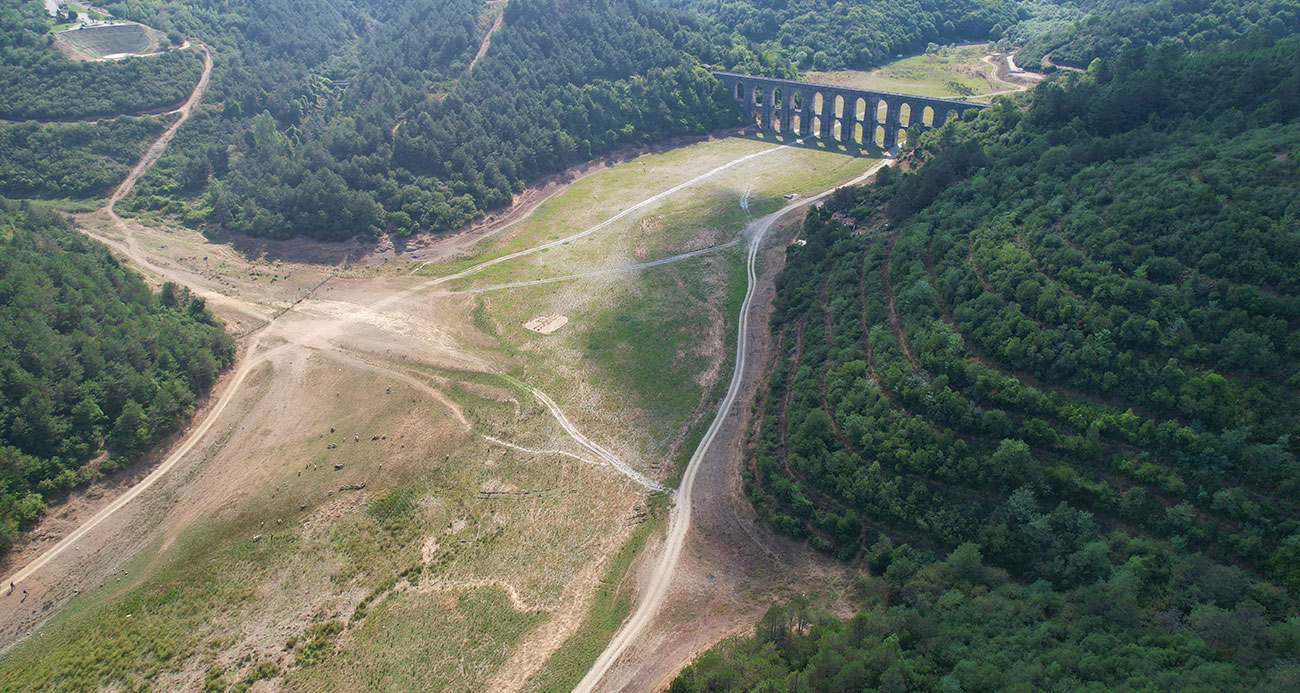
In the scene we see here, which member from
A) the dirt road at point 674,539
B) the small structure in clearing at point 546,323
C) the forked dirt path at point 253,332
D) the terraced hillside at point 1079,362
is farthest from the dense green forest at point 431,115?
the terraced hillside at point 1079,362

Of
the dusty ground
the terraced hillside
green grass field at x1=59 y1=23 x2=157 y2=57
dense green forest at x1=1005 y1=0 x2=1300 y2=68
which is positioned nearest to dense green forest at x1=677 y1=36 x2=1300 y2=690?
the terraced hillside

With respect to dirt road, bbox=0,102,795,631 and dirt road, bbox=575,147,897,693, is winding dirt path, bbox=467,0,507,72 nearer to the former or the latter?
dirt road, bbox=0,102,795,631

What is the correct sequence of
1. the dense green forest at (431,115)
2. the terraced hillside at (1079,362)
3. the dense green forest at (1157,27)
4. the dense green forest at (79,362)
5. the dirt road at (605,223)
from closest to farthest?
1. the terraced hillside at (1079,362)
2. the dense green forest at (79,362)
3. the dirt road at (605,223)
4. the dense green forest at (431,115)
5. the dense green forest at (1157,27)

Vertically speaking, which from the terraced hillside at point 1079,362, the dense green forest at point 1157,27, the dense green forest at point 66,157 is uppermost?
the dense green forest at point 1157,27

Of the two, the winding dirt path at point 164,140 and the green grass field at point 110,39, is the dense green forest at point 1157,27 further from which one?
the green grass field at point 110,39

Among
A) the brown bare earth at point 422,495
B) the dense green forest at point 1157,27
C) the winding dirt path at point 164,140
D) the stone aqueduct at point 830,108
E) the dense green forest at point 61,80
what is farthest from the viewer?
the stone aqueduct at point 830,108

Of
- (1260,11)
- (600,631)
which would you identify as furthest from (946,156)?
(1260,11)
